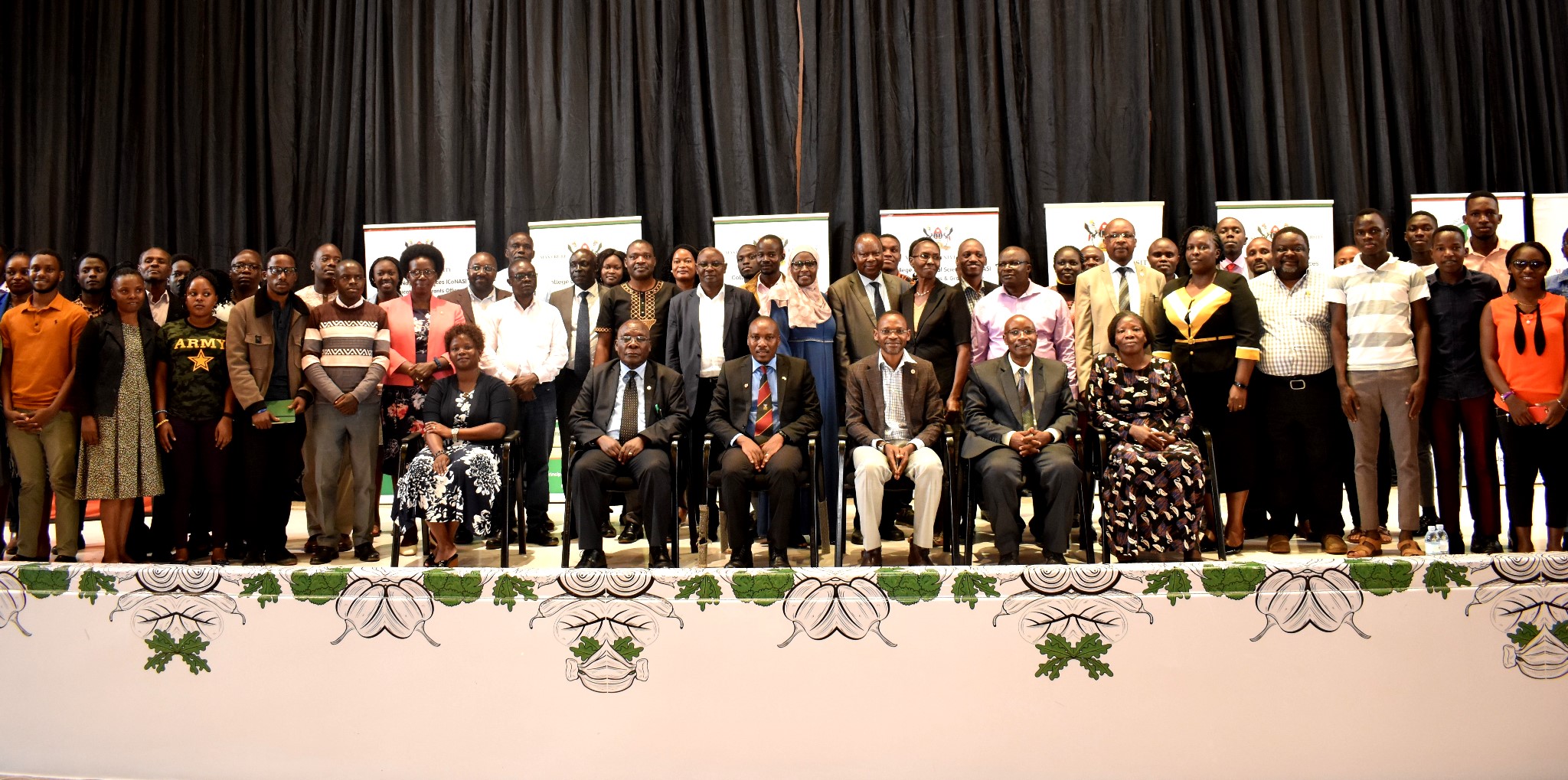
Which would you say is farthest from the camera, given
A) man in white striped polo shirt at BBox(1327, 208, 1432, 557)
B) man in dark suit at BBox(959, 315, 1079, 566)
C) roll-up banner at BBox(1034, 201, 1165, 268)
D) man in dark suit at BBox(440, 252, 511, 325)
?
roll-up banner at BBox(1034, 201, 1165, 268)

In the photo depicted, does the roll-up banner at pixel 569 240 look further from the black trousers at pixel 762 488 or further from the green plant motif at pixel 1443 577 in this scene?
the green plant motif at pixel 1443 577

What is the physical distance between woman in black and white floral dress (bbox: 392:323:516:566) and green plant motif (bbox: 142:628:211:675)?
66.3 inches

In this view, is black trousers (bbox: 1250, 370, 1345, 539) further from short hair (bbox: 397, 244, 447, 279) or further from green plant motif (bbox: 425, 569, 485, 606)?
short hair (bbox: 397, 244, 447, 279)

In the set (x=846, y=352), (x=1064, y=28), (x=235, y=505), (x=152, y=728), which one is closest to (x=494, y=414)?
(x=235, y=505)

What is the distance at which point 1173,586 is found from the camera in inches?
92.7

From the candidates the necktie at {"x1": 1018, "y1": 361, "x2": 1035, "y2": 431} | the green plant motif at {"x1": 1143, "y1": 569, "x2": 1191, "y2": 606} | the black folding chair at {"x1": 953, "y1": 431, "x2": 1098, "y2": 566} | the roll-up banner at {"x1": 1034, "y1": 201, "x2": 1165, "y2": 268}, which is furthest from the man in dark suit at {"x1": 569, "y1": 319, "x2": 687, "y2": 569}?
the roll-up banner at {"x1": 1034, "y1": 201, "x2": 1165, "y2": 268}

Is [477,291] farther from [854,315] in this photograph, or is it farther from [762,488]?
[762,488]

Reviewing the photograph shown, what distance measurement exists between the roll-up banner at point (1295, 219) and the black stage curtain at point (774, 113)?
41 centimetres

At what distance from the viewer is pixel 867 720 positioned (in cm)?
235

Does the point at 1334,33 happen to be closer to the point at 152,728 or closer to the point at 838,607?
the point at 838,607

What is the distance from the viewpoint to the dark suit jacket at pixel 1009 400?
4168mm

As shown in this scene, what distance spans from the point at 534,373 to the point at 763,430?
127 centimetres

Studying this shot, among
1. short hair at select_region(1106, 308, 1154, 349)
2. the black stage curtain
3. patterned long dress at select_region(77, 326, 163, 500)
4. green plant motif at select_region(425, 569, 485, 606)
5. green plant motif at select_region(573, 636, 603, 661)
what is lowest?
green plant motif at select_region(573, 636, 603, 661)

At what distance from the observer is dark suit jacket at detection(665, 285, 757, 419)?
4.77m
